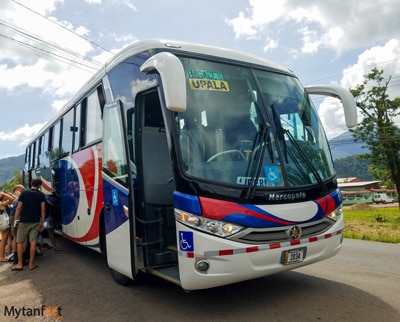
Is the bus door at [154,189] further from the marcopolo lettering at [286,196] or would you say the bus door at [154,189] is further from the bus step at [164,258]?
the marcopolo lettering at [286,196]

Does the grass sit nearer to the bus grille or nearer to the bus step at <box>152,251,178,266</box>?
the bus grille

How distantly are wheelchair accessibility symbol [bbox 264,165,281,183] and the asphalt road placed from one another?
1.50 m

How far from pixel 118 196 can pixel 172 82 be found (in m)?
2.08

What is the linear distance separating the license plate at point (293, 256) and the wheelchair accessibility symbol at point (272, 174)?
81 cm

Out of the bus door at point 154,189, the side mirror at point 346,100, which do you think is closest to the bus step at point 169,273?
the bus door at point 154,189

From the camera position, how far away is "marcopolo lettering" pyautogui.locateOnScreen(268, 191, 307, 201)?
392cm

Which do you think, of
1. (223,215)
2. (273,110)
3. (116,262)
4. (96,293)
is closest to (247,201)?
(223,215)

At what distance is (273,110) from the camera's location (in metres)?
4.51

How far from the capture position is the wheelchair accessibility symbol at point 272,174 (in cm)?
404

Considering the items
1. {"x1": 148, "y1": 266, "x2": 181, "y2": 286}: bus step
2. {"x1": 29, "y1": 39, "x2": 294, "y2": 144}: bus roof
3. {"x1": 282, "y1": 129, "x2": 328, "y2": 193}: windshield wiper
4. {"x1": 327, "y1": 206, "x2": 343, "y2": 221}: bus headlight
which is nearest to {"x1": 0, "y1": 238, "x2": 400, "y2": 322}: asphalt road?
{"x1": 148, "y1": 266, "x2": 181, "y2": 286}: bus step

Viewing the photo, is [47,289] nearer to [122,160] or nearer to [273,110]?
[122,160]

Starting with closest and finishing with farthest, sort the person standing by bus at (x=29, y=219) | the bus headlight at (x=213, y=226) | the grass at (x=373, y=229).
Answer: the bus headlight at (x=213, y=226), the person standing by bus at (x=29, y=219), the grass at (x=373, y=229)

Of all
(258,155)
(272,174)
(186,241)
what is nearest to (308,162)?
(272,174)

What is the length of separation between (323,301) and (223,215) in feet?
5.95
